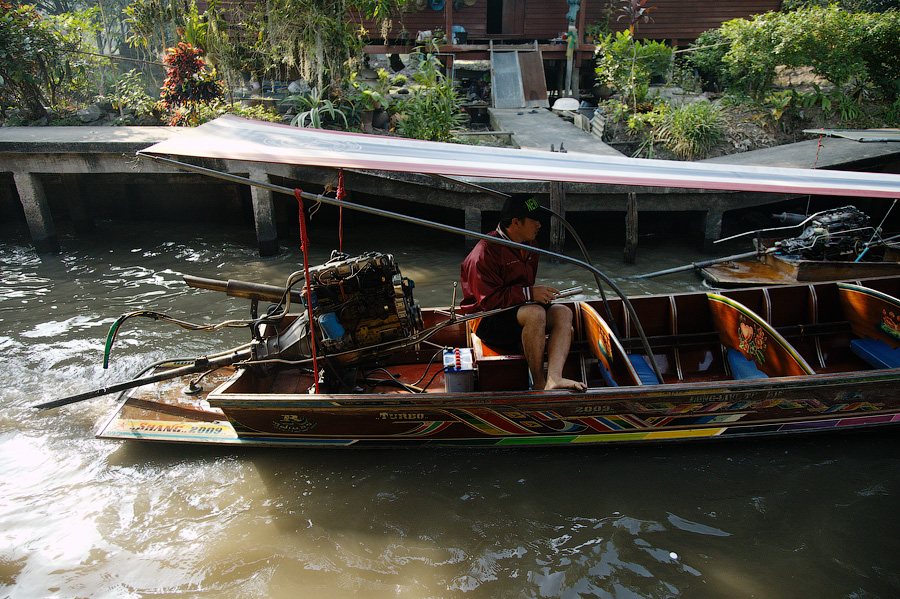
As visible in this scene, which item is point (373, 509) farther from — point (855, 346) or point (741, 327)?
point (855, 346)

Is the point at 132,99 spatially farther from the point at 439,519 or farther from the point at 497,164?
the point at 439,519

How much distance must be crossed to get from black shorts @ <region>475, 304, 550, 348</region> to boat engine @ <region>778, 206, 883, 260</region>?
438 cm

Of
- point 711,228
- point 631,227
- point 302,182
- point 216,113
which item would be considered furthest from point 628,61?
point 216,113

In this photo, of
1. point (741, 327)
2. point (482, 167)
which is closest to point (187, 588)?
point (482, 167)

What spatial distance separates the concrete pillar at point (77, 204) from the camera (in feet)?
28.9

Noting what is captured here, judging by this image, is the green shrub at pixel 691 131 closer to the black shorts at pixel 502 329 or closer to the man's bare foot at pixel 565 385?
the black shorts at pixel 502 329

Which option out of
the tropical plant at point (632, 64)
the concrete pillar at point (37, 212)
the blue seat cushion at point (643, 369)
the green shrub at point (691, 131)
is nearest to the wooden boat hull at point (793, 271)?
the blue seat cushion at point (643, 369)

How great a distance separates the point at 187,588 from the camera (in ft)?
9.71

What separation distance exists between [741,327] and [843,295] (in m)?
1.11

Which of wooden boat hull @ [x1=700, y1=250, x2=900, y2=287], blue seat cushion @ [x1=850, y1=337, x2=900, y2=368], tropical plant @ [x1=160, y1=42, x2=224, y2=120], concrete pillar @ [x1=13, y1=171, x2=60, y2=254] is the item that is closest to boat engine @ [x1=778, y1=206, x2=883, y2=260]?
wooden boat hull @ [x1=700, y1=250, x2=900, y2=287]

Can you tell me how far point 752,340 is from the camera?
3998mm

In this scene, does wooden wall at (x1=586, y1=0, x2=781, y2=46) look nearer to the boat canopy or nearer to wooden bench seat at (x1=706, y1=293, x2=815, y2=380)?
the boat canopy

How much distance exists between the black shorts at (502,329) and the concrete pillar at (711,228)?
513 centimetres

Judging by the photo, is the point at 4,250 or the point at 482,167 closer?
the point at 482,167
